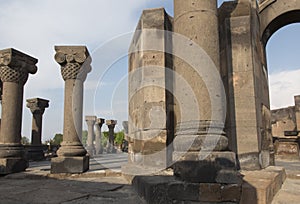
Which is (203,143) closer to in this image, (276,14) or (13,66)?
(276,14)

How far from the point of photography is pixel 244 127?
4152 millimetres

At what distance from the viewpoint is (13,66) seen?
6621mm

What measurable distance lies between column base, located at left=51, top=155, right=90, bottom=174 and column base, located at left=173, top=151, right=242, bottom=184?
3645mm

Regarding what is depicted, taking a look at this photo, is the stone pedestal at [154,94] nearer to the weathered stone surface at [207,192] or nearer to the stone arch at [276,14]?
the weathered stone surface at [207,192]

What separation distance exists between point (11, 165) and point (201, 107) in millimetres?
5468

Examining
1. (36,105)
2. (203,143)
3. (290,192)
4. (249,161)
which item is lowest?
(290,192)

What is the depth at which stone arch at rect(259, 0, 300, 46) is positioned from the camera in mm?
5113

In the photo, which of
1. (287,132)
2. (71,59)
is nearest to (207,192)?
(71,59)

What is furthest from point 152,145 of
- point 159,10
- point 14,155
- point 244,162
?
point 14,155

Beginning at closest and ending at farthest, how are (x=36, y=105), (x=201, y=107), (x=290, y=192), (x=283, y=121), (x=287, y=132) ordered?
(x=201, y=107) < (x=290, y=192) < (x=287, y=132) < (x=36, y=105) < (x=283, y=121)

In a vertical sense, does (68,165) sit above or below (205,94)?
below

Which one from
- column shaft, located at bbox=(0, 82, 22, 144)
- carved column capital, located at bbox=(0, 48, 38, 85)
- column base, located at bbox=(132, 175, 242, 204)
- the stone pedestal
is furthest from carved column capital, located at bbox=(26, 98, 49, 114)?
column base, located at bbox=(132, 175, 242, 204)

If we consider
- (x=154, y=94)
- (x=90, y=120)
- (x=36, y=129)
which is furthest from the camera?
(x=90, y=120)

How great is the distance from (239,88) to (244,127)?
0.70 meters
